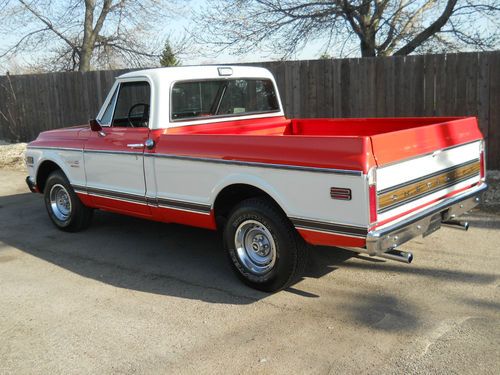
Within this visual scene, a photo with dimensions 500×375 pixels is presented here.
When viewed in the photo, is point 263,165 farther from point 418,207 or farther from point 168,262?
point 168,262

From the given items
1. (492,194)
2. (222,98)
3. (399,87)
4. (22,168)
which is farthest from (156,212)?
(22,168)

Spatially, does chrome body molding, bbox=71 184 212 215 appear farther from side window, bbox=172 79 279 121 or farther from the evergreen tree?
the evergreen tree

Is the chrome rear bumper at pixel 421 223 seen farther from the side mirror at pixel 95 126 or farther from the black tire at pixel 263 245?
the side mirror at pixel 95 126

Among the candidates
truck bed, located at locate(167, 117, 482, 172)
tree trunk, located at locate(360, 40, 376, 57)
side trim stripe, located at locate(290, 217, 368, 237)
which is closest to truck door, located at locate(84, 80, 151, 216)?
truck bed, located at locate(167, 117, 482, 172)

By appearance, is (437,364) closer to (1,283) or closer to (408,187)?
(408,187)

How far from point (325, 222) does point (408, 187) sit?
2.42 feet

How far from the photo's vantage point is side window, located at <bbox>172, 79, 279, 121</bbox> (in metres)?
5.65

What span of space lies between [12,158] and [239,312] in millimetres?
11029

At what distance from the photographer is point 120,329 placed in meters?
4.15

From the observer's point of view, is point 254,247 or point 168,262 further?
point 168,262

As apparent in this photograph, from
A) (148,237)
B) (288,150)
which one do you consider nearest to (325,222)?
(288,150)

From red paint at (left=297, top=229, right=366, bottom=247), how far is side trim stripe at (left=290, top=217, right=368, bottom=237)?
0.03 metres

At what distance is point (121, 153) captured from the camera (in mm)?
5711

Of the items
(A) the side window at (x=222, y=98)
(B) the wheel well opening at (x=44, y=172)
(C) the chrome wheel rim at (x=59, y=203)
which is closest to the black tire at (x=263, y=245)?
(A) the side window at (x=222, y=98)
